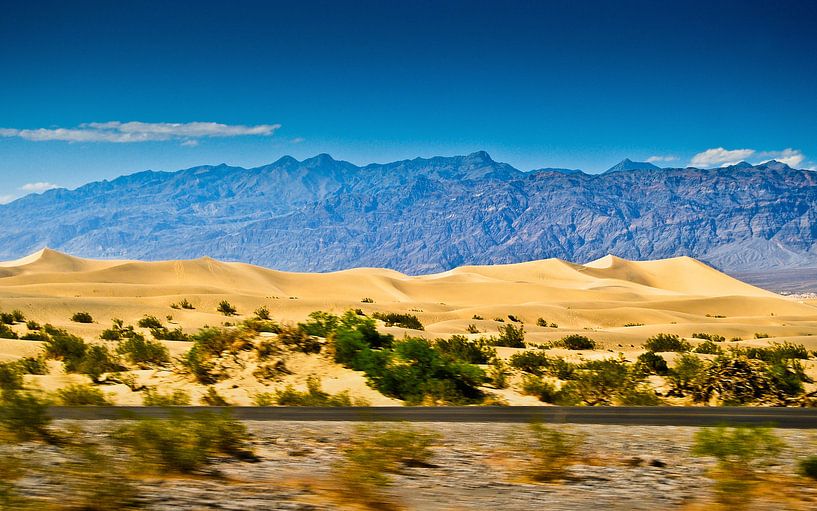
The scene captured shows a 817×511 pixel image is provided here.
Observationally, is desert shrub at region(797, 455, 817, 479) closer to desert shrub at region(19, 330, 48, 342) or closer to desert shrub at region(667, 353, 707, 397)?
desert shrub at region(667, 353, 707, 397)

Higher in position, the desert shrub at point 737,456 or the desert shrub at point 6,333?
the desert shrub at point 6,333

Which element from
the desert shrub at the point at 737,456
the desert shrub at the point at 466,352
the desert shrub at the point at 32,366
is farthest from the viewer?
the desert shrub at the point at 466,352

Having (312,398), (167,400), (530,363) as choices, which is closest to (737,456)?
(312,398)

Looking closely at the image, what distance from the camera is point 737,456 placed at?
720cm

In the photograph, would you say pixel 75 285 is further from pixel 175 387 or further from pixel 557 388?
pixel 557 388

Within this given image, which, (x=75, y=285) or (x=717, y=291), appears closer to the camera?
(x=75, y=285)

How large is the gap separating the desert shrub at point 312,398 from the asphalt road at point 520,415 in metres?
2.50

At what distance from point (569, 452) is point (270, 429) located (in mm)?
4166

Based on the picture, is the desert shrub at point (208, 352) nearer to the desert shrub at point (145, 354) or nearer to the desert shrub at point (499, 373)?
the desert shrub at point (145, 354)

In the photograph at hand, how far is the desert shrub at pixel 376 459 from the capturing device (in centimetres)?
559

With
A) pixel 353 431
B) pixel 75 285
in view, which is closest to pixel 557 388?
pixel 353 431

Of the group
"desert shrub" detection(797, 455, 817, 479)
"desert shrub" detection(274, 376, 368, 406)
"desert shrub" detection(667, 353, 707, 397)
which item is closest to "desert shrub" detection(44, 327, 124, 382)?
"desert shrub" detection(274, 376, 368, 406)

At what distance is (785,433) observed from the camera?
29.4 ft

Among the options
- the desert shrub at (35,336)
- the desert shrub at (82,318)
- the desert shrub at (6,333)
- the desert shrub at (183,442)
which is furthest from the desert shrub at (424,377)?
the desert shrub at (82,318)
